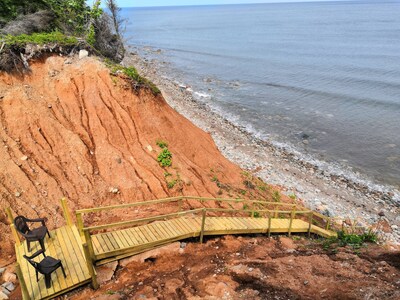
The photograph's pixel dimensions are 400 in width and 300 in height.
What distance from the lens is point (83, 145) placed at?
47.1 ft

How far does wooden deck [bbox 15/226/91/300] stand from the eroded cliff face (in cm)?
122

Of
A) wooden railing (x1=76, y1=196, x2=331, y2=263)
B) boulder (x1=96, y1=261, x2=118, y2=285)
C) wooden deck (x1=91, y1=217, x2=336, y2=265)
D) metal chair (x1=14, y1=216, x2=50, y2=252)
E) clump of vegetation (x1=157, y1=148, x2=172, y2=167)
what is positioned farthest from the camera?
clump of vegetation (x1=157, y1=148, x2=172, y2=167)

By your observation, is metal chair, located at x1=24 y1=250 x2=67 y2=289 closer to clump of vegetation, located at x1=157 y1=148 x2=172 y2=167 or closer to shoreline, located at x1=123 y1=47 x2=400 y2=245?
clump of vegetation, located at x1=157 y1=148 x2=172 y2=167

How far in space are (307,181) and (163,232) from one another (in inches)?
603

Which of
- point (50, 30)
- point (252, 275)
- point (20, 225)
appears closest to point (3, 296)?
point (20, 225)

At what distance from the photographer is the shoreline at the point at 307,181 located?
19672 millimetres

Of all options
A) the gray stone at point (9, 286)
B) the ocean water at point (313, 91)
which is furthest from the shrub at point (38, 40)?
the ocean water at point (313, 91)

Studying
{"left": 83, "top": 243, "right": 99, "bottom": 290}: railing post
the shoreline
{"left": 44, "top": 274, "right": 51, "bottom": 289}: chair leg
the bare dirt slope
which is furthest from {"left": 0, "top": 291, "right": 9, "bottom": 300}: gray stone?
the shoreline

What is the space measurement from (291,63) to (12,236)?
2145 inches

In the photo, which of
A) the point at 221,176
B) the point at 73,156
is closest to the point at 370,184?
the point at 221,176

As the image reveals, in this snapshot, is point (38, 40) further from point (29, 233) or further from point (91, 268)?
point (91, 268)

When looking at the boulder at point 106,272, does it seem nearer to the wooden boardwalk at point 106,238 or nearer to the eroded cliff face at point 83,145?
the wooden boardwalk at point 106,238

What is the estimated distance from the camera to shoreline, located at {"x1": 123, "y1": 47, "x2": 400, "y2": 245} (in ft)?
64.5

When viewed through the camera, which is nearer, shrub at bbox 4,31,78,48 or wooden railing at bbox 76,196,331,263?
wooden railing at bbox 76,196,331,263
